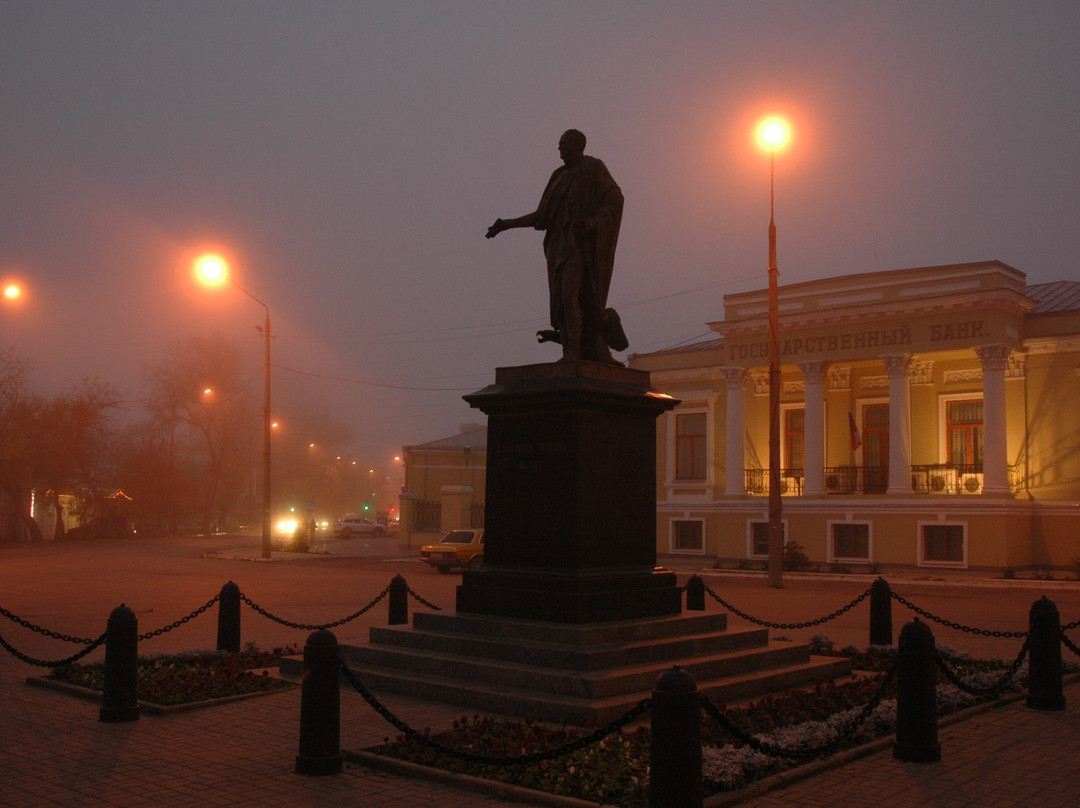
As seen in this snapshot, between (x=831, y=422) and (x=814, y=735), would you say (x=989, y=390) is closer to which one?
(x=831, y=422)

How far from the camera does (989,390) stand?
31172mm

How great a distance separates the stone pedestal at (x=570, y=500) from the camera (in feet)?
32.6

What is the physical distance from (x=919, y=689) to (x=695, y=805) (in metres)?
2.67

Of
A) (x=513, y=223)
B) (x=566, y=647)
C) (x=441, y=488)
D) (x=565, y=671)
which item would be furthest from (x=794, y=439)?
(x=565, y=671)

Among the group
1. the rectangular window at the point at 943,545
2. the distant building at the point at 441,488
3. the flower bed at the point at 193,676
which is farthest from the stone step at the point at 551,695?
the distant building at the point at 441,488

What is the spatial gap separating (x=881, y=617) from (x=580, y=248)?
6193 mm

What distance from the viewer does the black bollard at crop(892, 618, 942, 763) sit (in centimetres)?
768

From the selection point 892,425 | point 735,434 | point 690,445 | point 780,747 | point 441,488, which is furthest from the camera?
point 441,488

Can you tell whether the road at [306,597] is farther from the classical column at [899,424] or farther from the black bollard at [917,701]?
the black bollard at [917,701]

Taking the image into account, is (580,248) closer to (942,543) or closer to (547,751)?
(547,751)

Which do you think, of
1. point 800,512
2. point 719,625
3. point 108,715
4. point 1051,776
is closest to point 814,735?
point 1051,776

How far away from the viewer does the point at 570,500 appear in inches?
393

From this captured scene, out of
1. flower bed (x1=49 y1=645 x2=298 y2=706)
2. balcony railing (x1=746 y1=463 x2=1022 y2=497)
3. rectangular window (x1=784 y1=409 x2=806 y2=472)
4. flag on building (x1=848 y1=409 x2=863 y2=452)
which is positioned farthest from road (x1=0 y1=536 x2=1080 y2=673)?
rectangular window (x1=784 y1=409 x2=806 y2=472)

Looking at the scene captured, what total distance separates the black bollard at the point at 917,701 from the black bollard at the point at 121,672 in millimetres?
6143
